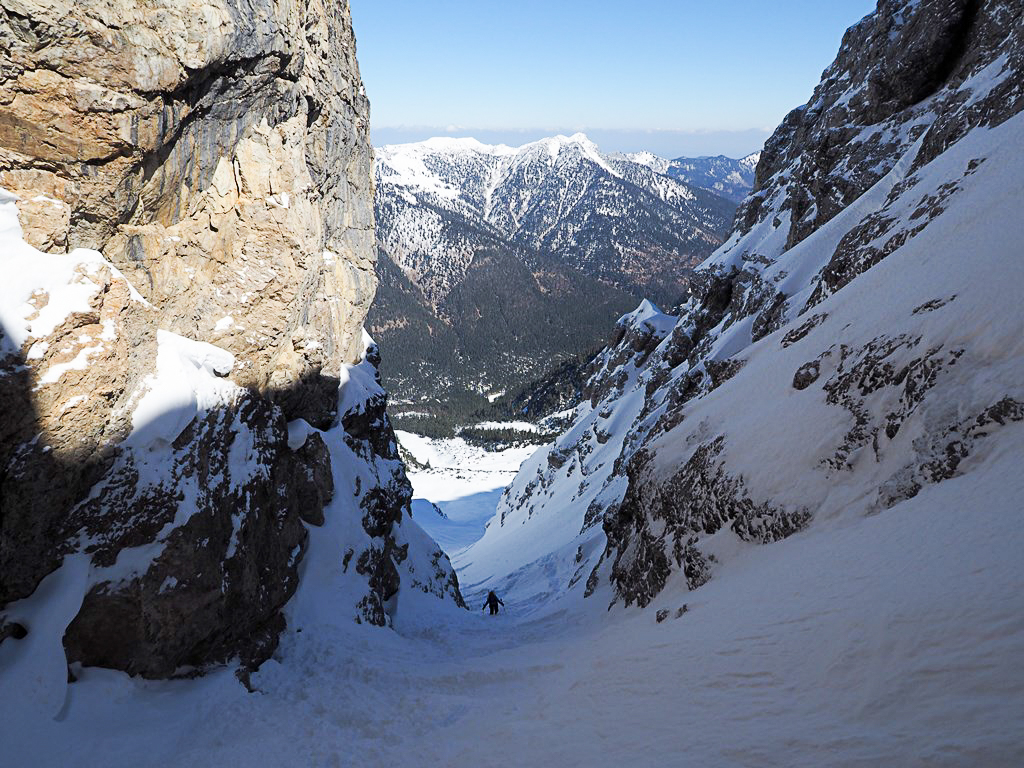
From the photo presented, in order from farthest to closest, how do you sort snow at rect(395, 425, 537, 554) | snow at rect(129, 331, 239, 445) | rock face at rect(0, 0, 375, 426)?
1. snow at rect(395, 425, 537, 554)
2. snow at rect(129, 331, 239, 445)
3. rock face at rect(0, 0, 375, 426)

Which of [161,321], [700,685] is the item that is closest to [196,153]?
[161,321]

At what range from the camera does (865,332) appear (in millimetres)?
16453

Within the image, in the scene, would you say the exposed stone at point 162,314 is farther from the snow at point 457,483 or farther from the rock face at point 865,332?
the snow at point 457,483

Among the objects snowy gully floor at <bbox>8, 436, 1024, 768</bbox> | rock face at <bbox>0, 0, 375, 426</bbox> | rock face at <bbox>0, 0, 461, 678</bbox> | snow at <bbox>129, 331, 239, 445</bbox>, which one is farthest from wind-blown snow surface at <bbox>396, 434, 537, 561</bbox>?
snow at <bbox>129, 331, 239, 445</bbox>

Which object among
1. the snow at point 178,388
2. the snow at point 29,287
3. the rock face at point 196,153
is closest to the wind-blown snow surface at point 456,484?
the rock face at point 196,153

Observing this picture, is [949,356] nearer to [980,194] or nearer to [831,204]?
[980,194]

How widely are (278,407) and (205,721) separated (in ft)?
35.4

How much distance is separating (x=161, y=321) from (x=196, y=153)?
5.28 m

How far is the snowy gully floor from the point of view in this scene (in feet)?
21.0

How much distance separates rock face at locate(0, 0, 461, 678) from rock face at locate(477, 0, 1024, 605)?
1412cm

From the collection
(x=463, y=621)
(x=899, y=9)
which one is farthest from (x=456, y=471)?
(x=899, y=9)

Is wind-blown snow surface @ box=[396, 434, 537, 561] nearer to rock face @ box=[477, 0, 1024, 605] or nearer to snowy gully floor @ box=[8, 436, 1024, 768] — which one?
rock face @ box=[477, 0, 1024, 605]

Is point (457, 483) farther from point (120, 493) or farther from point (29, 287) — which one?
point (29, 287)

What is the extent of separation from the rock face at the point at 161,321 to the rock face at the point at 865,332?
14123mm
